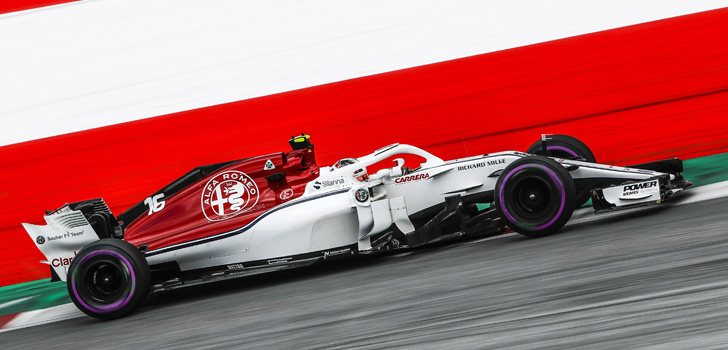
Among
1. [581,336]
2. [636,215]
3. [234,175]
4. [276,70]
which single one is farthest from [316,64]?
[581,336]

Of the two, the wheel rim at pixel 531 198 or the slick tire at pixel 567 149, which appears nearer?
the wheel rim at pixel 531 198

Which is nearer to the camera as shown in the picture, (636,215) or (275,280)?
(636,215)

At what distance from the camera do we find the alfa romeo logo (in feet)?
21.0

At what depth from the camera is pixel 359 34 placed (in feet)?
25.2

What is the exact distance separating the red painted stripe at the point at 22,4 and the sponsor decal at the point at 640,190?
17.2 ft

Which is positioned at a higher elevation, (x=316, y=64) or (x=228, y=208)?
(x=316, y=64)

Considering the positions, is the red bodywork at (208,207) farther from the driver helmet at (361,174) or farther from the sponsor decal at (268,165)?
the driver helmet at (361,174)

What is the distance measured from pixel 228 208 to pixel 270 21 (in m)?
2.19

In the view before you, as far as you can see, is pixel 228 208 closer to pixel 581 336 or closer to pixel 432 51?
pixel 432 51

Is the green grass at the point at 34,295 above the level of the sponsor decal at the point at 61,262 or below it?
below

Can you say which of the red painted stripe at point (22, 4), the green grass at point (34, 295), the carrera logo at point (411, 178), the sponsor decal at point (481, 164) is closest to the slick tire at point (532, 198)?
the sponsor decal at point (481, 164)

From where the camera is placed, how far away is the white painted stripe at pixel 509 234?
20.7 ft

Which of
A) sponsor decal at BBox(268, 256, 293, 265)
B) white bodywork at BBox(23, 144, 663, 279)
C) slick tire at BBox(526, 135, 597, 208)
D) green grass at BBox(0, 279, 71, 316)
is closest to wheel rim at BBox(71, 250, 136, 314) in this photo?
white bodywork at BBox(23, 144, 663, 279)

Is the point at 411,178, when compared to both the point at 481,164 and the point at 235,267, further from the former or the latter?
the point at 235,267
